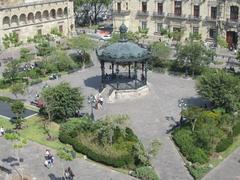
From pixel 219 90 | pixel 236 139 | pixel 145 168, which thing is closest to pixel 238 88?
pixel 219 90

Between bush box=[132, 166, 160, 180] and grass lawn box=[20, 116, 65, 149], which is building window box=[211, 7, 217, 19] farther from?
bush box=[132, 166, 160, 180]

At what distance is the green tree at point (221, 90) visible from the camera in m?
42.4

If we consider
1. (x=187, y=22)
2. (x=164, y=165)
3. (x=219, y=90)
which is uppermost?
(x=187, y=22)

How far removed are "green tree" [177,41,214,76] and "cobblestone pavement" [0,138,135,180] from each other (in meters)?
25.5

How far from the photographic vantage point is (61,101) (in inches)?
1678

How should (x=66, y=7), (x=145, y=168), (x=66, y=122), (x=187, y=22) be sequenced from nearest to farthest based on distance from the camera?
(x=145, y=168) < (x=66, y=122) < (x=187, y=22) < (x=66, y=7)

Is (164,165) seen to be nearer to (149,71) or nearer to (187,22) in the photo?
(149,71)

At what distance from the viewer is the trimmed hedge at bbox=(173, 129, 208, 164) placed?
35281 mm

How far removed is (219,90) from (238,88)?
1797 mm

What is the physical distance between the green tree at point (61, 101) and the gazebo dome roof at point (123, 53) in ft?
25.9

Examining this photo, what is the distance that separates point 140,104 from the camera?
48.8 metres

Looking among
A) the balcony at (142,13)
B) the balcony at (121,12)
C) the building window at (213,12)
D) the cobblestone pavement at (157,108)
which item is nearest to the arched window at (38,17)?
the balcony at (121,12)

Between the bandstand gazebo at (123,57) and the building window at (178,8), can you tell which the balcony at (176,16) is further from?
the bandstand gazebo at (123,57)

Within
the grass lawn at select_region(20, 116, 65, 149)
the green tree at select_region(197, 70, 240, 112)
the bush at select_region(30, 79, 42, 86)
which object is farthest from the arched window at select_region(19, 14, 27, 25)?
the green tree at select_region(197, 70, 240, 112)
